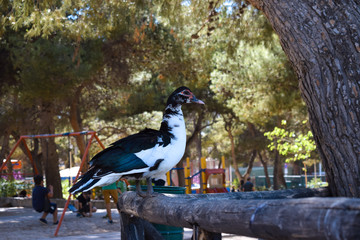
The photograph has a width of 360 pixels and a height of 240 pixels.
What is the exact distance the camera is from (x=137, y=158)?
3.11 meters

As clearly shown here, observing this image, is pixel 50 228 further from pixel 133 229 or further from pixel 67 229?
pixel 133 229

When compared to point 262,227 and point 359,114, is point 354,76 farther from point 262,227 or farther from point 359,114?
point 262,227

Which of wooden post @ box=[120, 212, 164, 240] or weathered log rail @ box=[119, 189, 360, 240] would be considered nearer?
weathered log rail @ box=[119, 189, 360, 240]

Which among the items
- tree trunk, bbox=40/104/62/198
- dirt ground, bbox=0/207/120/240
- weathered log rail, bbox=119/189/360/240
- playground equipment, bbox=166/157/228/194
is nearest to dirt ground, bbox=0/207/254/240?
dirt ground, bbox=0/207/120/240

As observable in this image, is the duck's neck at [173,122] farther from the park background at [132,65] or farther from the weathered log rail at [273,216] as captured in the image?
the park background at [132,65]

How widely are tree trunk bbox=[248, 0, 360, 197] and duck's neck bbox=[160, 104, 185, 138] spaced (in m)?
0.93

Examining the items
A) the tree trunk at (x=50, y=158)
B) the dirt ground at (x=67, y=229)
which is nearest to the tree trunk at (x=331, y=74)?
the dirt ground at (x=67, y=229)

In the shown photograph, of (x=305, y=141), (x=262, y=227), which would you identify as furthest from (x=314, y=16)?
(x=305, y=141)

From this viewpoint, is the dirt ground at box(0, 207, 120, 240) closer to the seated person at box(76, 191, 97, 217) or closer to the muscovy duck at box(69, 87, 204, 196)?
the seated person at box(76, 191, 97, 217)

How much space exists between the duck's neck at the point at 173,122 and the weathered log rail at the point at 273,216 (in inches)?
28.0

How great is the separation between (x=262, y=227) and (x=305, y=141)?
39.6ft

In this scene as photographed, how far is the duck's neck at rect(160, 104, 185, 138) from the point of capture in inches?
134

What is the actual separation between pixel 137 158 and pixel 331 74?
1458mm

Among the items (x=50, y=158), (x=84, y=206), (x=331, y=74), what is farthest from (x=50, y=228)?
(x=331, y=74)
